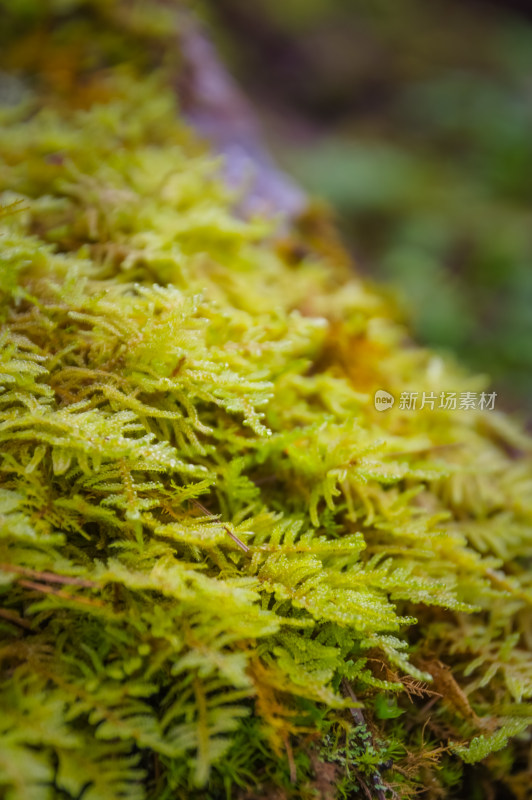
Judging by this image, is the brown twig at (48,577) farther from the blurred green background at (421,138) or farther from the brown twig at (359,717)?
the blurred green background at (421,138)

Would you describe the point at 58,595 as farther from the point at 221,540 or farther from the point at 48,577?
the point at 221,540

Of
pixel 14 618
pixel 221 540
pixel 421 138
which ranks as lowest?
pixel 14 618

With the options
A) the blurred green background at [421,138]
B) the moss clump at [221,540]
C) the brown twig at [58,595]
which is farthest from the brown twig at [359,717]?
the blurred green background at [421,138]

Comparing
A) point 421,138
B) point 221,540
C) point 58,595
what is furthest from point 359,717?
point 421,138

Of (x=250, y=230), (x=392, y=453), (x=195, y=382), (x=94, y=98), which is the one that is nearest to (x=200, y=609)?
(x=195, y=382)

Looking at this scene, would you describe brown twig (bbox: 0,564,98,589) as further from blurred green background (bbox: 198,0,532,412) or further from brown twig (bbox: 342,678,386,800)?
blurred green background (bbox: 198,0,532,412)

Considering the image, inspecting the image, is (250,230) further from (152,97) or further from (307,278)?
(152,97)

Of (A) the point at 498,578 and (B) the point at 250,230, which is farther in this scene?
(B) the point at 250,230
